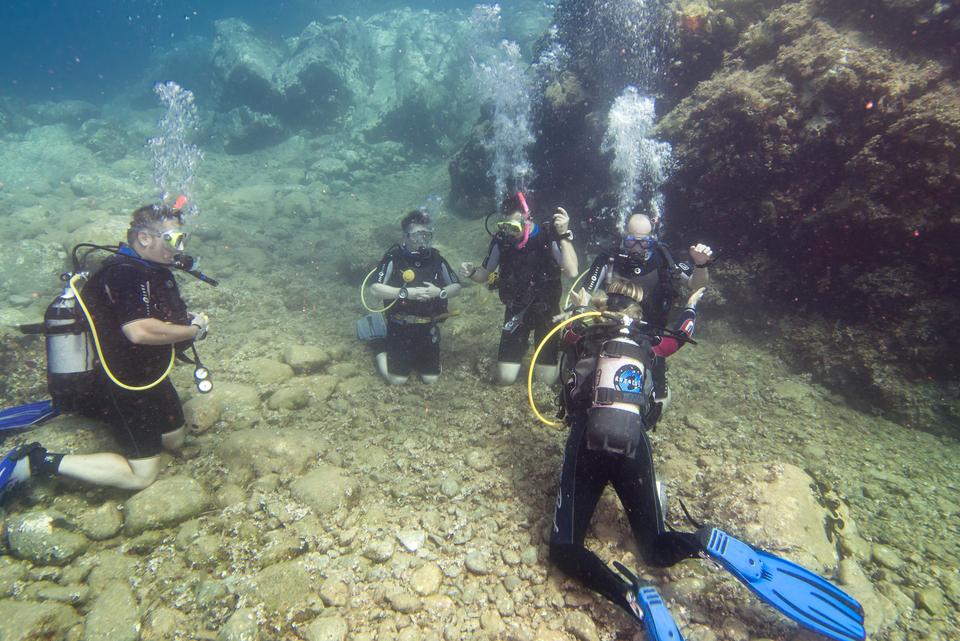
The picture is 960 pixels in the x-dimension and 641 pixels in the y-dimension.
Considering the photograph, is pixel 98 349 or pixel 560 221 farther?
pixel 560 221

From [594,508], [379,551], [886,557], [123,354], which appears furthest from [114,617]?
[886,557]

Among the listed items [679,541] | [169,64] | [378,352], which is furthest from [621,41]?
[169,64]

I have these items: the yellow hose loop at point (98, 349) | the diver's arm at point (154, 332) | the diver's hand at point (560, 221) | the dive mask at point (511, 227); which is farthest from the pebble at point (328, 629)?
the diver's hand at point (560, 221)

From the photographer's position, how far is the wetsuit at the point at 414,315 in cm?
608

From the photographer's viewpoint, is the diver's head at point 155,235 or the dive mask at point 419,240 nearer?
the diver's head at point 155,235

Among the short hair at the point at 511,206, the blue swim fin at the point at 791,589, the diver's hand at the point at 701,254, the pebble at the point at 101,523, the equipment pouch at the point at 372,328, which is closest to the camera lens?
the blue swim fin at the point at 791,589

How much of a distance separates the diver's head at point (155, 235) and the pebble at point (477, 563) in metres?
3.58

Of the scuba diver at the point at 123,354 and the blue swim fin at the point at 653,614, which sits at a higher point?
the scuba diver at the point at 123,354

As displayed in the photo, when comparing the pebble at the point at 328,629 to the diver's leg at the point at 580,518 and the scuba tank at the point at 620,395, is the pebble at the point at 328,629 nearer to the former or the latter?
the diver's leg at the point at 580,518

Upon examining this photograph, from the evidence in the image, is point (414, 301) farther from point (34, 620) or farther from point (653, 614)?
point (653, 614)

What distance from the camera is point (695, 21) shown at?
7.09 metres

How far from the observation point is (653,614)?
93.6 inches

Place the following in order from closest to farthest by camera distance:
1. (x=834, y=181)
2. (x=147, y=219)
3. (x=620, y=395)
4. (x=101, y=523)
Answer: (x=620, y=395), (x=101, y=523), (x=147, y=219), (x=834, y=181)

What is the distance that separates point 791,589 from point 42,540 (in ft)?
16.4
